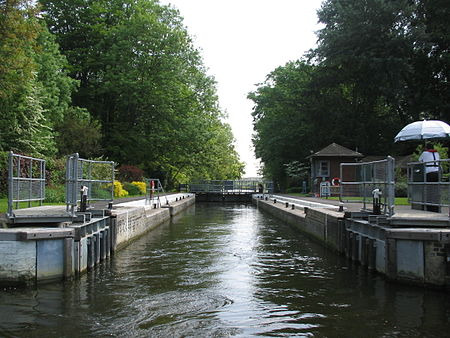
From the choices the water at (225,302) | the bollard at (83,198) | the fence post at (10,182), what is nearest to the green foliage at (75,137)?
the bollard at (83,198)

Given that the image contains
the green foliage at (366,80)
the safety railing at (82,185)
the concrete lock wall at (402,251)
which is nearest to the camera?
the concrete lock wall at (402,251)

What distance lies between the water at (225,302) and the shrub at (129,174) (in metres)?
26.5

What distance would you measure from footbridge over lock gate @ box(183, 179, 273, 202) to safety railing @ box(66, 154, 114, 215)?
36.0m

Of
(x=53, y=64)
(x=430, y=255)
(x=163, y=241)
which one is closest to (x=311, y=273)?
(x=430, y=255)

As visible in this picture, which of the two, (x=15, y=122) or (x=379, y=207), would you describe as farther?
(x=15, y=122)

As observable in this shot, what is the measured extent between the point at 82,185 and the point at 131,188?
23109mm

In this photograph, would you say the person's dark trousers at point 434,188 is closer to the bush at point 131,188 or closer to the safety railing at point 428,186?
the safety railing at point 428,186

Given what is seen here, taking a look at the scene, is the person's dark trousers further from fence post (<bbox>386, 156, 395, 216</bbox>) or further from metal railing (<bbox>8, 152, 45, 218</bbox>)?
metal railing (<bbox>8, 152, 45, 218</bbox>)

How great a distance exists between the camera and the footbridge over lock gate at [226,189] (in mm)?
53188

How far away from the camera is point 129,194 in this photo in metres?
35.8

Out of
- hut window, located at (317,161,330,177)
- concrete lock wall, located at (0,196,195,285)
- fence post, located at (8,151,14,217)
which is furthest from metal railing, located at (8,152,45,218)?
hut window, located at (317,161,330,177)

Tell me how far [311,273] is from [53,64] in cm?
2890

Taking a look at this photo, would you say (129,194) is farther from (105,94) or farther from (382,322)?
(382,322)

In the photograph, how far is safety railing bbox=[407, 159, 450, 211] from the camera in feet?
34.8
